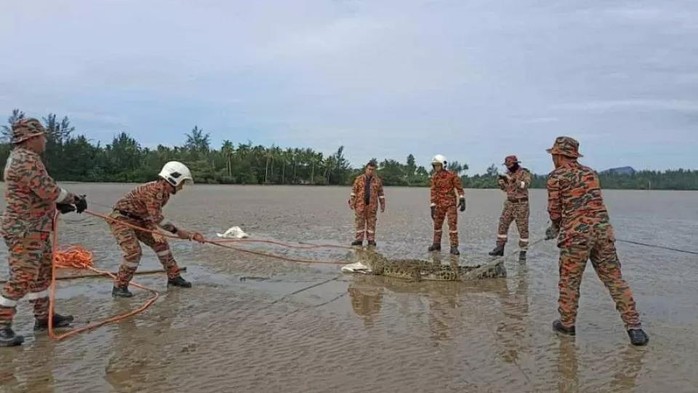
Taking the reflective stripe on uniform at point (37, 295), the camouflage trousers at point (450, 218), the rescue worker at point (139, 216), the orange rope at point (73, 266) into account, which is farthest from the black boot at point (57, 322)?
the camouflage trousers at point (450, 218)

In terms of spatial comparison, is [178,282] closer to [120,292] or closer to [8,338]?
[120,292]

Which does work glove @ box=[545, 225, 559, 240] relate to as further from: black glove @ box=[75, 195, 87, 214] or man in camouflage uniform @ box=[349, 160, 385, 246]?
man in camouflage uniform @ box=[349, 160, 385, 246]

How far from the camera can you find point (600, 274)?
575 centimetres

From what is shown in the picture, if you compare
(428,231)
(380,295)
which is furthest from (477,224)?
(380,295)

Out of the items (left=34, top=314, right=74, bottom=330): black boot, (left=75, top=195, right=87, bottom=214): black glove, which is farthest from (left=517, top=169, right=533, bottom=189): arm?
(left=34, top=314, right=74, bottom=330): black boot

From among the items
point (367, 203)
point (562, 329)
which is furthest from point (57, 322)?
point (367, 203)

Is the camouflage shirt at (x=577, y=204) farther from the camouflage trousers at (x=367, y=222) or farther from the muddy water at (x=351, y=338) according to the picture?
the camouflage trousers at (x=367, y=222)

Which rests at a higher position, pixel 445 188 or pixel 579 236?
pixel 445 188

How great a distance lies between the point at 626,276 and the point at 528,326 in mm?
4412

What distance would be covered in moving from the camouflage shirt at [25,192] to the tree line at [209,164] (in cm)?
5303

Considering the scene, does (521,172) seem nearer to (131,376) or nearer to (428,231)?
(428,231)

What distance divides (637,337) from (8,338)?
18.7 ft

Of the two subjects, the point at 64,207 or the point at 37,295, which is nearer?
the point at 37,295

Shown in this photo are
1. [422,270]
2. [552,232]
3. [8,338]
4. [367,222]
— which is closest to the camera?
[8,338]
